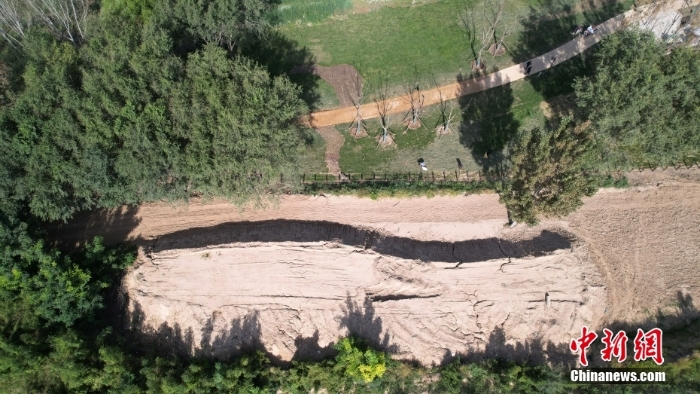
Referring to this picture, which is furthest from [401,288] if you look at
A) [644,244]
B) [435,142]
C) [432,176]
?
[644,244]

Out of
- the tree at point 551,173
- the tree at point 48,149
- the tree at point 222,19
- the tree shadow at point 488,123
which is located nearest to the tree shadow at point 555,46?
the tree shadow at point 488,123

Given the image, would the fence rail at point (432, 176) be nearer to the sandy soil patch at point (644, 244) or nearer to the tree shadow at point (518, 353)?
the sandy soil patch at point (644, 244)

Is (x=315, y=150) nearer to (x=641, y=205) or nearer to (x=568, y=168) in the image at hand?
(x=568, y=168)

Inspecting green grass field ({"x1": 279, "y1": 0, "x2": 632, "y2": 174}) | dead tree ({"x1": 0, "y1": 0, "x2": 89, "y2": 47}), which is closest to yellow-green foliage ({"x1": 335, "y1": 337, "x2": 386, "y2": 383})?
green grass field ({"x1": 279, "y1": 0, "x2": 632, "y2": 174})

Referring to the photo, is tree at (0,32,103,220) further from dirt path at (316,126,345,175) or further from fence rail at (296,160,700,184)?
dirt path at (316,126,345,175)

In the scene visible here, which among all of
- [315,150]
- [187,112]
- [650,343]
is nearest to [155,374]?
[187,112]

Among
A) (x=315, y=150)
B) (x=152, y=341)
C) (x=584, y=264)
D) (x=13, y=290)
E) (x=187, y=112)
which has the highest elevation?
(x=187, y=112)
